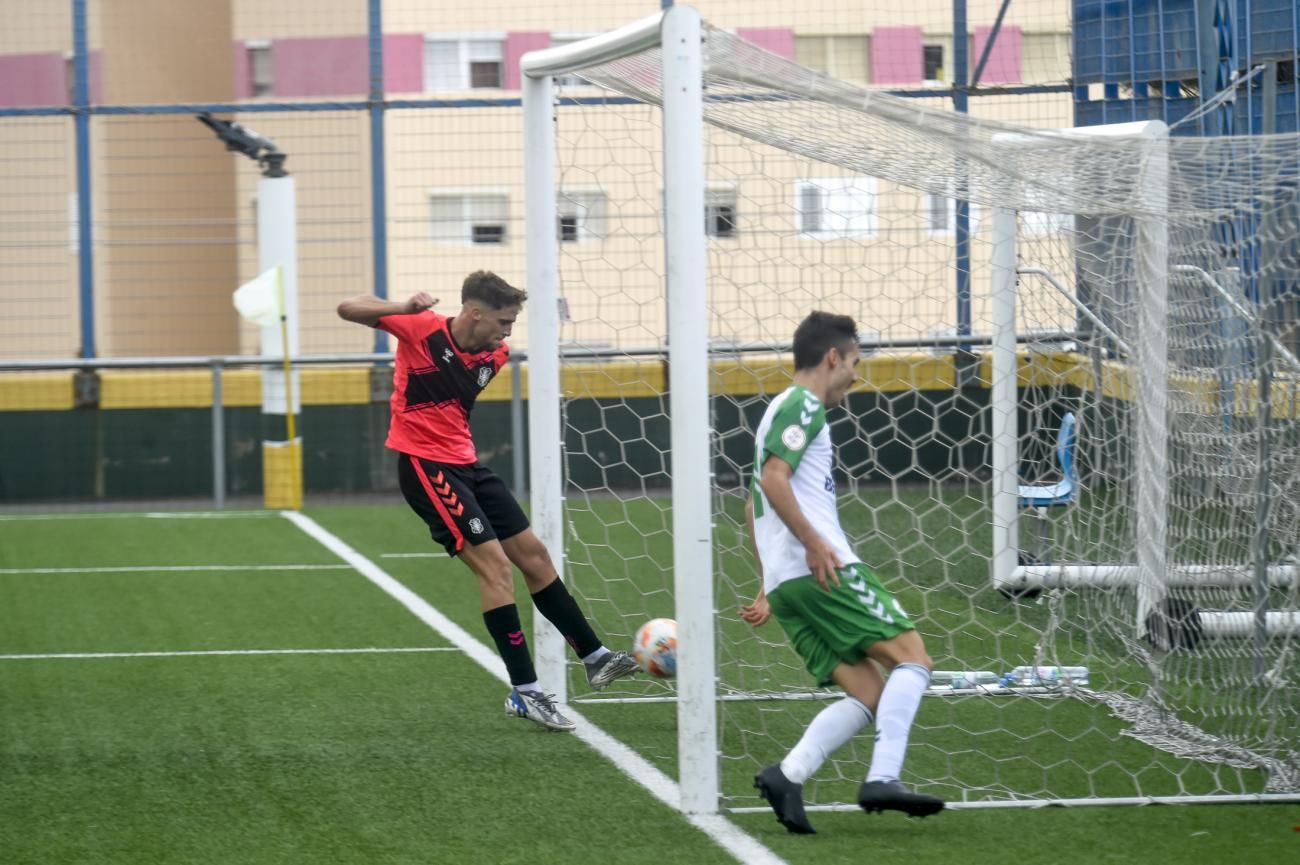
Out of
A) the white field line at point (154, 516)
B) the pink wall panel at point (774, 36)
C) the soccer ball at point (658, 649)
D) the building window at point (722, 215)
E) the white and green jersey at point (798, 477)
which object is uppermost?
the pink wall panel at point (774, 36)

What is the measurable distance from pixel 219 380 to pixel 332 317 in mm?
2448

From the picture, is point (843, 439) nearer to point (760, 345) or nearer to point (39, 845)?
point (760, 345)

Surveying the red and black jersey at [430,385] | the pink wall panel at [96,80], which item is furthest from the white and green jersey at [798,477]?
the pink wall panel at [96,80]

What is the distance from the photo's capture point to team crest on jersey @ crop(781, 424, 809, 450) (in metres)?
4.68

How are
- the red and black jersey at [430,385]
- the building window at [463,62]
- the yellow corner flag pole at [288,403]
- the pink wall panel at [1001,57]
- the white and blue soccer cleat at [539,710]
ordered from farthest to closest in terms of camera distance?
the building window at [463,62]
the pink wall panel at [1001,57]
the yellow corner flag pole at [288,403]
the red and black jersey at [430,385]
the white and blue soccer cleat at [539,710]

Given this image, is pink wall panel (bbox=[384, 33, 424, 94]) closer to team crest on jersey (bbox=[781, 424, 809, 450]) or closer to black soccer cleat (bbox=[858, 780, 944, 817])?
team crest on jersey (bbox=[781, 424, 809, 450])

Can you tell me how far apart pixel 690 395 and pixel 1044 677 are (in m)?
2.52

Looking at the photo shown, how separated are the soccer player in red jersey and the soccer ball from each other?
17cm

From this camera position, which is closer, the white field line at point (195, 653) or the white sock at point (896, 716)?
the white sock at point (896, 716)

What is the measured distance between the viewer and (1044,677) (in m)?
6.68

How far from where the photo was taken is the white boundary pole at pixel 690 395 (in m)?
4.89

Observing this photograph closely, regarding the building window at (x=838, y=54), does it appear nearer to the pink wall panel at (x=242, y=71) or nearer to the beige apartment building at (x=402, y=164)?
the beige apartment building at (x=402, y=164)

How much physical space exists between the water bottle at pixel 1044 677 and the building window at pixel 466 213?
894 cm

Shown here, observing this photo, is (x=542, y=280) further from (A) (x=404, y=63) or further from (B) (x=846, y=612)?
(A) (x=404, y=63)
